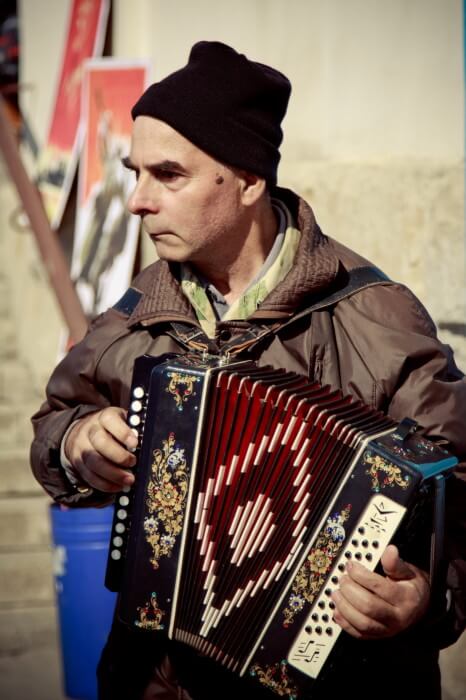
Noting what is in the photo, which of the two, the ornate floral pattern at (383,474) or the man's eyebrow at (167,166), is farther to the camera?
the man's eyebrow at (167,166)

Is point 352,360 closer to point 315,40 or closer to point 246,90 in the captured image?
point 246,90

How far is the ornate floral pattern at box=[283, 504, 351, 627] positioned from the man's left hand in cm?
5

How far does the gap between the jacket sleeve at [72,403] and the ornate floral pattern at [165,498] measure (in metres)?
0.28

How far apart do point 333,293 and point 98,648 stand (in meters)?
2.35

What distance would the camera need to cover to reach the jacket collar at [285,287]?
2.26 metres

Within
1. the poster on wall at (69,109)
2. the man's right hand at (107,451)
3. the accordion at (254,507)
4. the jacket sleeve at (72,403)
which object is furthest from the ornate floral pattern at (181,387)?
the poster on wall at (69,109)

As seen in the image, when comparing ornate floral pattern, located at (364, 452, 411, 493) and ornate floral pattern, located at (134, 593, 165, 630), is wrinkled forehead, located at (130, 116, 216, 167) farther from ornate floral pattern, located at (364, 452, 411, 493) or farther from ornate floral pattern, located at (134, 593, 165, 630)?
ornate floral pattern, located at (134, 593, 165, 630)

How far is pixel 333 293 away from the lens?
233 centimetres

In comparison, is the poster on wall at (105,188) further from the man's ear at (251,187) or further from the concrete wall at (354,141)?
the man's ear at (251,187)

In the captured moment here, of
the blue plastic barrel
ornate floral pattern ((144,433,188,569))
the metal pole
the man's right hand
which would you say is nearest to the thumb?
ornate floral pattern ((144,433,188,569))

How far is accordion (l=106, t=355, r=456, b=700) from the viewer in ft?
6.47

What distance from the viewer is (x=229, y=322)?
230 centimetres

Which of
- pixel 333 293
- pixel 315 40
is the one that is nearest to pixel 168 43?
pixel 315 40

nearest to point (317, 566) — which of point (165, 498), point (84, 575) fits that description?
point (165, 498)
